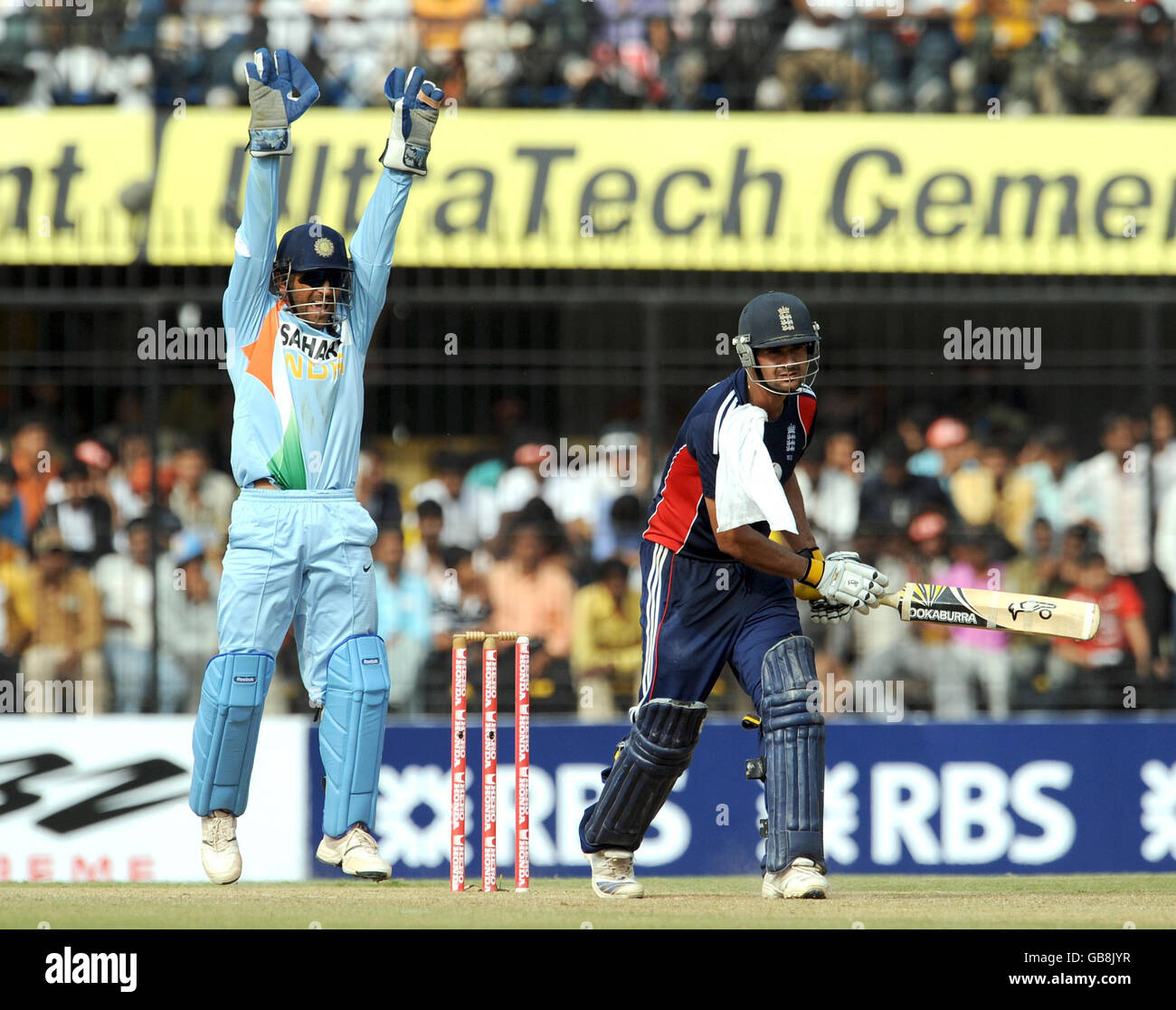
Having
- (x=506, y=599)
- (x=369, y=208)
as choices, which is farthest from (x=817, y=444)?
(x=369, y=208)

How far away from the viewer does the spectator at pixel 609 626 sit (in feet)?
36.4

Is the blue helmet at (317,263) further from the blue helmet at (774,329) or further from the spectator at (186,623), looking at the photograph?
the spectator at (186,623)

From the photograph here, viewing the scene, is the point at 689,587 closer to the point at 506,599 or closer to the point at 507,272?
the point at 506,599

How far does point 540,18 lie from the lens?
13781 mm

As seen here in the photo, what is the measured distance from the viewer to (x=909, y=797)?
10.8 meters

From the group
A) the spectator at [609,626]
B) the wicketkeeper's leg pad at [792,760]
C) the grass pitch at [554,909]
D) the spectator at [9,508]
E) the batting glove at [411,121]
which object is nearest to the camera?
the grass pitch at [554,909]

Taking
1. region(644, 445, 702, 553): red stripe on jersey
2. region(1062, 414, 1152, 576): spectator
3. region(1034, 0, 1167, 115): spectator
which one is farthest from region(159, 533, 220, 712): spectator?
region(1034, 0, 1167, 115): spectator

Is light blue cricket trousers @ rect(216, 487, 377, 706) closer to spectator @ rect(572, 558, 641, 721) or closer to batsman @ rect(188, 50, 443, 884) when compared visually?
batsman @ rect(188, 50, 443, 884)

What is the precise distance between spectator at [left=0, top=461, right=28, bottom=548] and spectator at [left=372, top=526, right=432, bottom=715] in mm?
2073

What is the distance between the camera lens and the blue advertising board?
10.7m

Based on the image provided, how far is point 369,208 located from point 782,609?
2145 millimetres

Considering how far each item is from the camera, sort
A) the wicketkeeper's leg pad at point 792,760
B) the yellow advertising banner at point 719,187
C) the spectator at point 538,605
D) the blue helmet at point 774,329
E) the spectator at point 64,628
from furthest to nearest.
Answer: the yellow advertising banner at point 719,187 → the spectator at point 538,605 → the spectator at point 64,628 → the blue helmet at point 774,329 → the wicketkeeper's leg pad at point 792,760

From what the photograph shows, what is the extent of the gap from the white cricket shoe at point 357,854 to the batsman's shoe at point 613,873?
0.81m

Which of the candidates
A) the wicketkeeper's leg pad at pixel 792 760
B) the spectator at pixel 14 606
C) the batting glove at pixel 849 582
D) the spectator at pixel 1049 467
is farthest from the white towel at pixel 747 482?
the spectator at pixel 14 606
